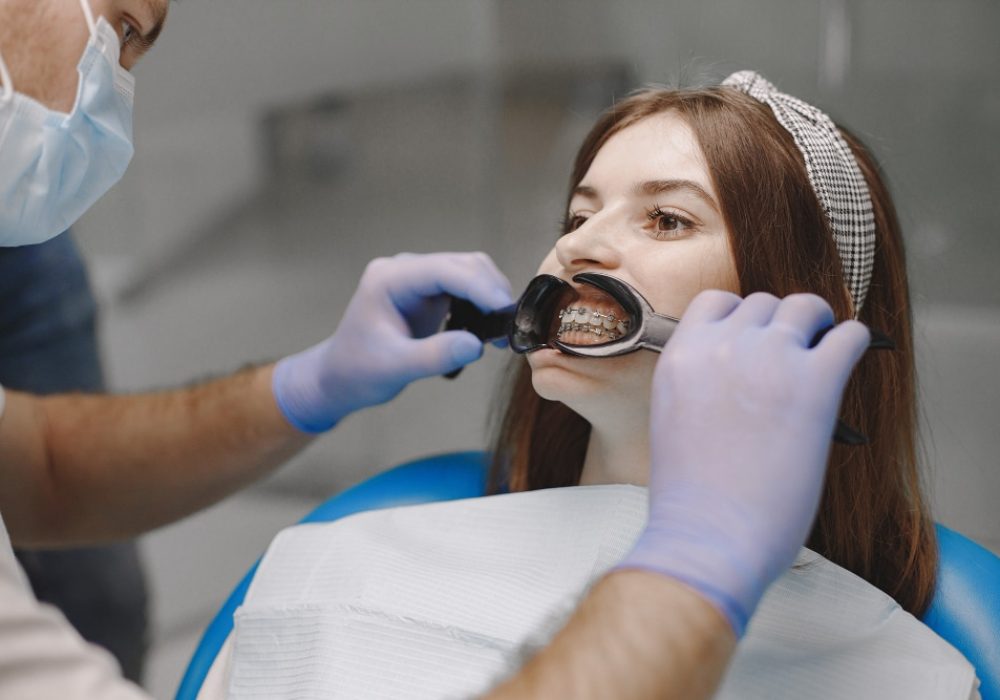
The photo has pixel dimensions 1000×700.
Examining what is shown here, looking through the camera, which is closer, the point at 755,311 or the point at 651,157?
the point at 755,311

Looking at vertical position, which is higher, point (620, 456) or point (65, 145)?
point (65, 145)

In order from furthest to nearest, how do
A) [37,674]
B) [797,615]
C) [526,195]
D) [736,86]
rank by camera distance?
1. [526,195]
2. [736,86]
3. [797,615]
4. [37,674]

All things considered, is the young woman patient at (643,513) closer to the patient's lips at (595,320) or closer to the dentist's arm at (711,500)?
the patient's lips at (595,320)

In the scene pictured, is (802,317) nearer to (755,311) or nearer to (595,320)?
(755,311)

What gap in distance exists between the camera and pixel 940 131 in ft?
5.86

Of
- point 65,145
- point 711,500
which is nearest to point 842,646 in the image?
point 711,500

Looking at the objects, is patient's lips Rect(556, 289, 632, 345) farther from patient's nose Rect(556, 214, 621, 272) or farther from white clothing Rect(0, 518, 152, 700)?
white clothing Rect(0, 518, 152, 700)

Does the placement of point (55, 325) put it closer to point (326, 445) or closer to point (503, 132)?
point (326, 445)

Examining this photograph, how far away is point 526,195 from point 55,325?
991 millimetres

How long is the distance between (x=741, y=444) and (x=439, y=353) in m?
0.54

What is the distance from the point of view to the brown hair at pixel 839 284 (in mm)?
1162

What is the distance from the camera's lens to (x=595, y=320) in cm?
117

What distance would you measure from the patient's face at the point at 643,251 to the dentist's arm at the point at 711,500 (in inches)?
6.8

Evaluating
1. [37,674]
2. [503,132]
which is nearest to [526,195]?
[503,132]
